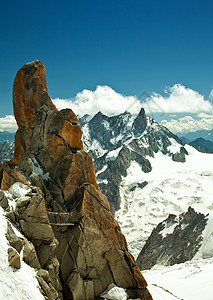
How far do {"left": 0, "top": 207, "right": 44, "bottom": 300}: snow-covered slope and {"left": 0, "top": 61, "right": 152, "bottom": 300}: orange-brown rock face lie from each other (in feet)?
8.72

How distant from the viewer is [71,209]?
2252 centimetres

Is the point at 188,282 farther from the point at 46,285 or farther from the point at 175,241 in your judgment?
the point at 175,241

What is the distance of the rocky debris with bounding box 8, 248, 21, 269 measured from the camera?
14.2m

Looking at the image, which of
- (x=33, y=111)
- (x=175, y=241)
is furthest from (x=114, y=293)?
(x=175, y=241)

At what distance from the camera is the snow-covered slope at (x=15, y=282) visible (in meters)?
13.5

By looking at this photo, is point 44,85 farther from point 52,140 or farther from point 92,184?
point 92,184

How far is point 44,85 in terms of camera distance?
29766 mm

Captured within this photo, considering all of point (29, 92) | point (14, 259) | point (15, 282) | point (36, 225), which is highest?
point (29, 92)

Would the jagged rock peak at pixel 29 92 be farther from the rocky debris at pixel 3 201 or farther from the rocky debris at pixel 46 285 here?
the rocky debris at pixel 46 285

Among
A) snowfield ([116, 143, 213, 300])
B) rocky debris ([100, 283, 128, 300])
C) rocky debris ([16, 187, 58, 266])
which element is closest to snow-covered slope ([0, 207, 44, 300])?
rocky debris ([16, 187, 58, 266])

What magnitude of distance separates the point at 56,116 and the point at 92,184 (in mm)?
8221

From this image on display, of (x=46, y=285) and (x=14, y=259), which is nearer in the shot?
(x=14, y=259)

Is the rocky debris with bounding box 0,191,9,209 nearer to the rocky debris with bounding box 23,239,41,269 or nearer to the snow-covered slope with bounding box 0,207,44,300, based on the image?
the snow-covered slope with bounding box 0,207,44,300

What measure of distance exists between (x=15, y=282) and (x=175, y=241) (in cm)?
8945
